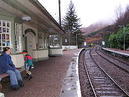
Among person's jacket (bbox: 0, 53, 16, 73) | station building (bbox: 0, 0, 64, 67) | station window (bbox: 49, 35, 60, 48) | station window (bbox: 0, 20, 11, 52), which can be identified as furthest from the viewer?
station window (bbox: 49, 35, 60, 48)

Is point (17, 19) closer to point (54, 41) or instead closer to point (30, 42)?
point (30, 42)

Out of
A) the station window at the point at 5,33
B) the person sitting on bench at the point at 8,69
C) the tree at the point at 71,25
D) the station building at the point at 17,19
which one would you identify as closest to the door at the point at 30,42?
the station building at the point at 17,19

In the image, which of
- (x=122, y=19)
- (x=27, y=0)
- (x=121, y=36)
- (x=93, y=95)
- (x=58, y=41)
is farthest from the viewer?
(x=122, y=19)

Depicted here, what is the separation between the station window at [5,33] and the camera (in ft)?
30.0

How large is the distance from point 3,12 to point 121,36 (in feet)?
99.7

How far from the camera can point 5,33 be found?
9383 millimetres

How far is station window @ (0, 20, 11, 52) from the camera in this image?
30.0 feet

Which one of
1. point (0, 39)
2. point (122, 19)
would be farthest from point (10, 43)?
point (122, 19)

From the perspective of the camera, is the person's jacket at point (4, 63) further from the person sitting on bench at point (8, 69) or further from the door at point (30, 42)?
the door at point (30, 42)

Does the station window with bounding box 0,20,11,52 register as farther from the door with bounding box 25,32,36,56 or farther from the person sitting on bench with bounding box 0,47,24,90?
the door with bounding box 25,32,36,56

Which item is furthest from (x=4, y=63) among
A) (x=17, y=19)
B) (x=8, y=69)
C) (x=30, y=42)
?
(x=30, y=42)

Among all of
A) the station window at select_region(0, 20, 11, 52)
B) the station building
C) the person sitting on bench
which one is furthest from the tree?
the person sitting on bench

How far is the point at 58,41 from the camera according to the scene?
2545 centimetres

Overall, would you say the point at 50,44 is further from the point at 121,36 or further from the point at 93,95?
the point at 93,95
